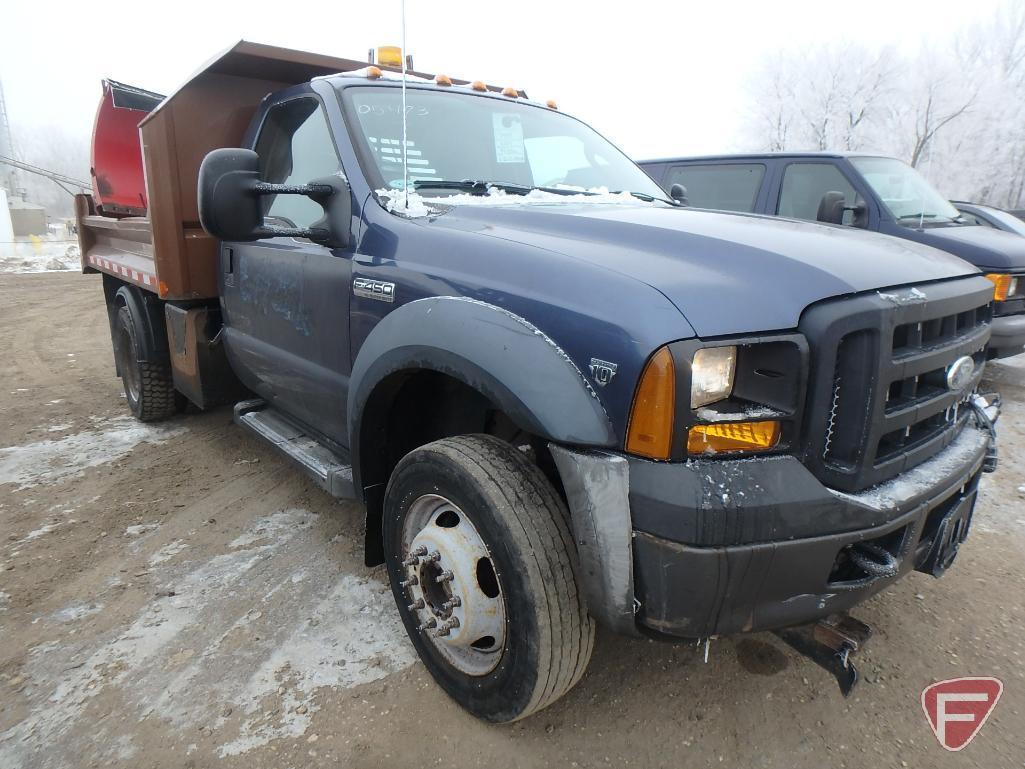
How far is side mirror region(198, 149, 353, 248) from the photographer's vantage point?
7.43ft

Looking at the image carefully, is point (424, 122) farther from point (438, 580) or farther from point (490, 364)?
point (438, 580)

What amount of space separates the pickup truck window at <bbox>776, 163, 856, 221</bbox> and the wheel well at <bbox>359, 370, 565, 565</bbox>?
15.5 ft

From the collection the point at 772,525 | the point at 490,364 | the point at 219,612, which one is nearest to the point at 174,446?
the point at 219,612

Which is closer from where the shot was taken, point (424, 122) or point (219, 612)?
point (219, 612)

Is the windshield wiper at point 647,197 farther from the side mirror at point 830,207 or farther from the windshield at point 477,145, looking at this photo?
the side mirror at point 830,207

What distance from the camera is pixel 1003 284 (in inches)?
208

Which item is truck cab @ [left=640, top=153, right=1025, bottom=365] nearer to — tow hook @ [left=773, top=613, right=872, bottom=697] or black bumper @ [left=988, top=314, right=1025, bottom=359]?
black bumper @ [left=988, top=314, right=1025, bottom=359]

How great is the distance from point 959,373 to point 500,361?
4.40 feet

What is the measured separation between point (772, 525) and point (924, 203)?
5.93 meters

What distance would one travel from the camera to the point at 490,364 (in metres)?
1.75

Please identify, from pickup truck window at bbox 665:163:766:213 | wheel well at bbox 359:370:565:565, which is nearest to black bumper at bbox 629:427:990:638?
wheel well at bbox 359:370:565:565

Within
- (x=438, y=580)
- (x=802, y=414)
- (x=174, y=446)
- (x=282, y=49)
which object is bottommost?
(x=174, y=446)

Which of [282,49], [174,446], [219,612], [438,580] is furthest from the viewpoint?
[174,446]

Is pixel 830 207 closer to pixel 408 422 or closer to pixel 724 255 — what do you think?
pixel 724 255
